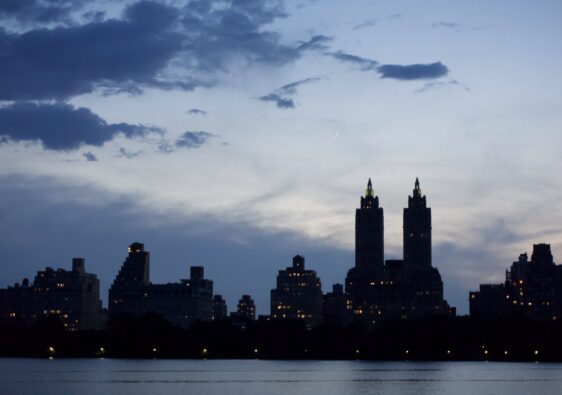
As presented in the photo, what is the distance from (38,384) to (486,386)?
64567 mm

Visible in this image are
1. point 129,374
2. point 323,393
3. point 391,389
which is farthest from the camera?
point 129,374

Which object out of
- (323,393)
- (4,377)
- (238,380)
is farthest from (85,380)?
(323,393)

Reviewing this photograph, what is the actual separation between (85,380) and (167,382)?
1393 cm

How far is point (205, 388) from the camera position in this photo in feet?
473

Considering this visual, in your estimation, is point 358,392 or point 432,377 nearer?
point 358,392

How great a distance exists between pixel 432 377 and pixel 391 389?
4217cm

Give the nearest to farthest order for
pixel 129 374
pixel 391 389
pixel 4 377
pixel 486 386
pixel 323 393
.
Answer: pixel 323 393
pixel 391 389
pixel 486 386
pixel 4 377
pixel 129 374

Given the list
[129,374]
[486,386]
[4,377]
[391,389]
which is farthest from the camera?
[129,374]

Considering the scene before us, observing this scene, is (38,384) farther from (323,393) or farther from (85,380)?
(323,393)

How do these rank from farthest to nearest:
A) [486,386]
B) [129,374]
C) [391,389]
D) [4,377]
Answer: [129,374], [4,377], [486,386], [391,389]

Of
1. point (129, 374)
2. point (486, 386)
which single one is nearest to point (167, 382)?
point (129, 374)

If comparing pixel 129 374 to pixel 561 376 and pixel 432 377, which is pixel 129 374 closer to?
pixel 432 377

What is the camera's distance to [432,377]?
18575 cm

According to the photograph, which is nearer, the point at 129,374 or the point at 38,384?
the point at 38,384
